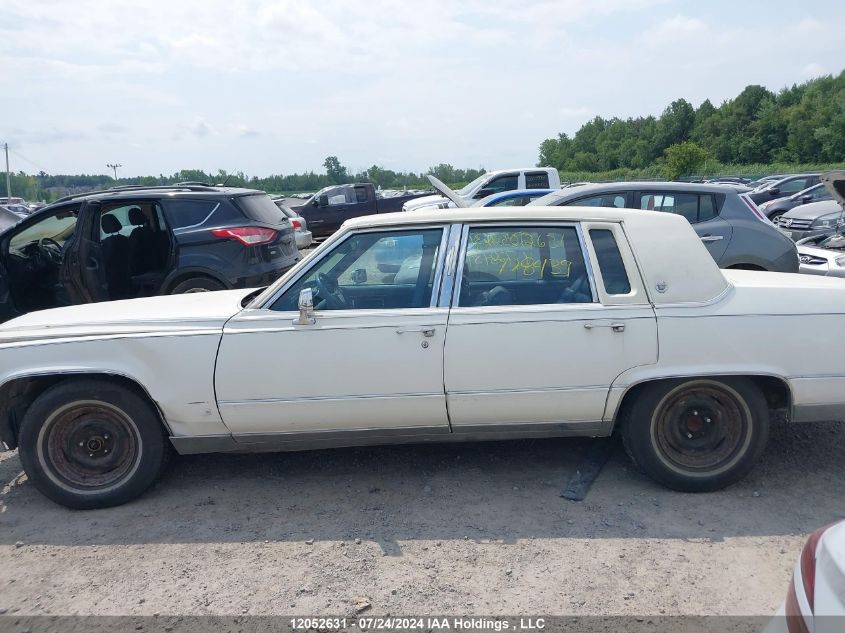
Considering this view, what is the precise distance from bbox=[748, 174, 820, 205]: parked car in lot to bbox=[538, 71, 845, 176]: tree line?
914 inches

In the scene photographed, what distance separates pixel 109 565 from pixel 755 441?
3.47 m

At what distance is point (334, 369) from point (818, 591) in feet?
8.25

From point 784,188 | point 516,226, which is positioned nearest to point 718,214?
point 516,226

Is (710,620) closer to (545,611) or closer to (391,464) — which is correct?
(545,611)

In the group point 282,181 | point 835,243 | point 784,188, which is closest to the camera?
point 835,243

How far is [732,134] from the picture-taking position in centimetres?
7069

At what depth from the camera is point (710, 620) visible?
280 centimetres

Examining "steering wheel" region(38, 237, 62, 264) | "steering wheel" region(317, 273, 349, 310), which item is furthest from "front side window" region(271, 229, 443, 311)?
"steering wheel" region(38, 237, 62, 264)

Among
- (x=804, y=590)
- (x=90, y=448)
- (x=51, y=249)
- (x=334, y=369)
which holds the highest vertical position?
(x=51, y=249)

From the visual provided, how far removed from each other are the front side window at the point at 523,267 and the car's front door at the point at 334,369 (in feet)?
0.85

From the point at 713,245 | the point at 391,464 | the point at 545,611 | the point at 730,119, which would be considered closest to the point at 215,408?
the point at 391,464

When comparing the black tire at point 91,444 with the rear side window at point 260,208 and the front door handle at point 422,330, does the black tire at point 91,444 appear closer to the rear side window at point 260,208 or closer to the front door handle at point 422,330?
the front door handle at point 422,330

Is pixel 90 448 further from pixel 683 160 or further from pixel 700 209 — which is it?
pixel 683 160

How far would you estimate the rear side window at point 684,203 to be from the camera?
7.65 metres
